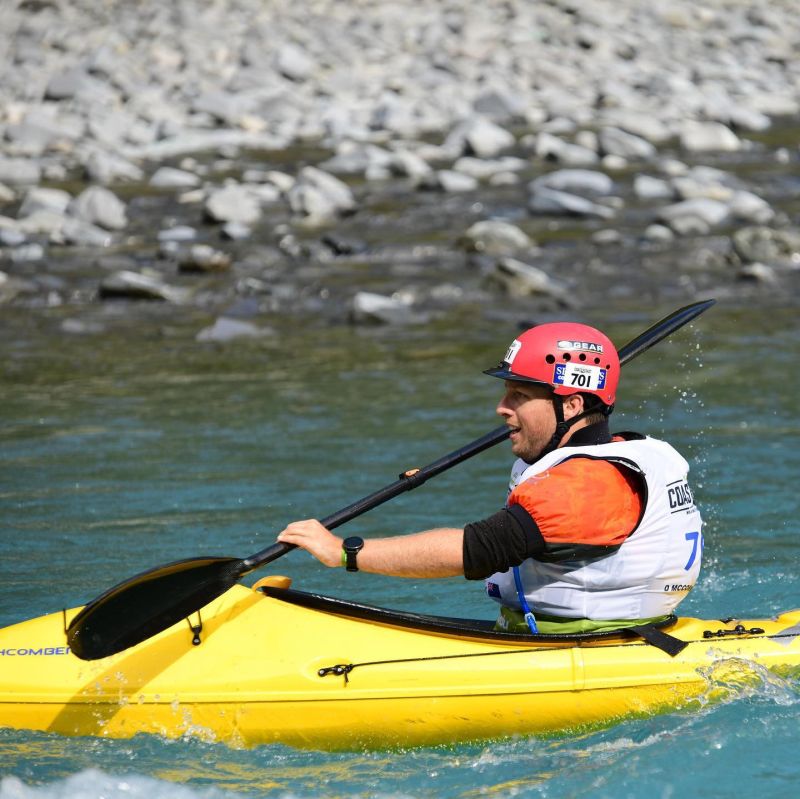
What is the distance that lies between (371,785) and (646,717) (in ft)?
2.99

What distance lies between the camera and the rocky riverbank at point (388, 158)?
12.5 m

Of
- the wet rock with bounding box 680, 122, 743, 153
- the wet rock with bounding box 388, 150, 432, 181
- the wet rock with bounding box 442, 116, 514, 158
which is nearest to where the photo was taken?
the wet rock with bounding box 388, 150, 432, 181

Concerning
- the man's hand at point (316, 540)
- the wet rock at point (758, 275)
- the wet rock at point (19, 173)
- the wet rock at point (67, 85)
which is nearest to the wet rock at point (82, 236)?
the wet rock at point (19, 173)

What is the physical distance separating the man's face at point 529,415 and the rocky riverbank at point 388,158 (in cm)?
703

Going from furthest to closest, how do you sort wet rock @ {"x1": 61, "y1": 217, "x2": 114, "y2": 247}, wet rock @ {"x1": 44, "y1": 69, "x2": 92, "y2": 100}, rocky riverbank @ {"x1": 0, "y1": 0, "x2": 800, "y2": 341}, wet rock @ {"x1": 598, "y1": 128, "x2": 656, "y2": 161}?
wet rock @ {"x1": 44, "y1": 69, "x2": 92, "y2": 100} < wet rock @ {"x1": 598, "y1": 128, "x2": 656, "y2": 161} < wet rock @ {"x1": 61, "y1": 217, "x2": 114, "y2": 247} < rocky riverbank @ {"x1": 0, "y1": 0, "x2": 800, "y2": 341}

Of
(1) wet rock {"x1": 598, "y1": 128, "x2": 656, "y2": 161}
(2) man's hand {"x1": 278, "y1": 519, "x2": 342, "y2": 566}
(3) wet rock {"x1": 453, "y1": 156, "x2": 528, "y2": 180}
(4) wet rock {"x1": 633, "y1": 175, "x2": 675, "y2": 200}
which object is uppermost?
(2) man's hand {"x1": 278, "y1": 519, "x2": 342, "y2": 566}

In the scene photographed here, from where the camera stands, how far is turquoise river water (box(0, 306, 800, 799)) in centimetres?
431

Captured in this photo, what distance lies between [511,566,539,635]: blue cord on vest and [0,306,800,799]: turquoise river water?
1.19 feet

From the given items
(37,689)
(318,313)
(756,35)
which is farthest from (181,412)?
(756,35)

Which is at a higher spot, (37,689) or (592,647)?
(592,647)

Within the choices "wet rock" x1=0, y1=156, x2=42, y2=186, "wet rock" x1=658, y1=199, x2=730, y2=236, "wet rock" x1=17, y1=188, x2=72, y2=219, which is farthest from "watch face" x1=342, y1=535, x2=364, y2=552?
"wet rock" x1=0, y1=156, x2=42, y2=186

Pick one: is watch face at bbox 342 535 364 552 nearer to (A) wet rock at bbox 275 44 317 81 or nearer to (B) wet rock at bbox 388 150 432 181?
(B) wet rock at bbox 388 150 432 181

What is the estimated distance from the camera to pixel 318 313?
11.9 metres

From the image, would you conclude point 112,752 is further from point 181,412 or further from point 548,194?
point 548,194
